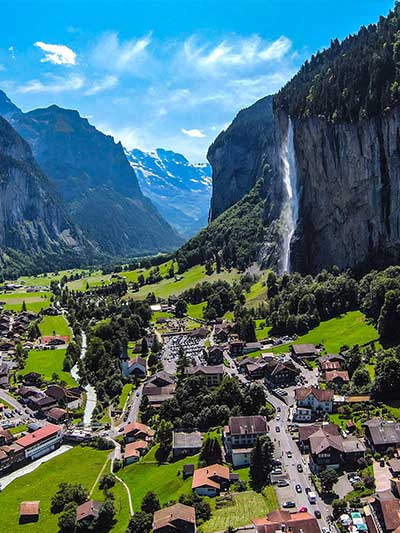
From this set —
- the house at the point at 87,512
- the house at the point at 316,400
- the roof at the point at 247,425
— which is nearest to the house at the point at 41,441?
the house at the point at 87,512

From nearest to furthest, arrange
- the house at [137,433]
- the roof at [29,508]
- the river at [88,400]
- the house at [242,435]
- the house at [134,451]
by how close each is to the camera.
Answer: the roof at [29,508]
the house at [242,435]
the house at [134,451]
the house at [137,433]
the river at [88,400]

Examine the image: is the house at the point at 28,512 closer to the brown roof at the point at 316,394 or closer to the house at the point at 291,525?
the house at the point at 291,525

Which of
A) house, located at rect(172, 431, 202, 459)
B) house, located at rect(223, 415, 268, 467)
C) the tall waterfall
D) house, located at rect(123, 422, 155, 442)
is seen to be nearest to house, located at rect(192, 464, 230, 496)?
house, located at rect(223, 415, 268, 467)

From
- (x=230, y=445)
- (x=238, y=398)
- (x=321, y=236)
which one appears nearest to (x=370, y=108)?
(x=321, y=236)

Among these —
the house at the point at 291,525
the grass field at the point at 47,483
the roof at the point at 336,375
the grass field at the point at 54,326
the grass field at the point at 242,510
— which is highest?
the grass field at the point at 54,326

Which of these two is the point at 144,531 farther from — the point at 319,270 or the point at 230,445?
the point at 319,270

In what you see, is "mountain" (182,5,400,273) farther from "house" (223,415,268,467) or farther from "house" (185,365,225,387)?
"house" (223,415,268,467)

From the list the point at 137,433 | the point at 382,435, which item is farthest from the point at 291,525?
the point at 137,433
